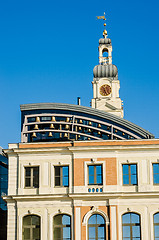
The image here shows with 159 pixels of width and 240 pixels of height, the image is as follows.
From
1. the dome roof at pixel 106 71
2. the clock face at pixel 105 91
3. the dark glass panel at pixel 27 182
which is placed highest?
the dome roof at pixel 106 71

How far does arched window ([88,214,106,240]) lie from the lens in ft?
163

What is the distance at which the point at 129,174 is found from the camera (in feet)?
170

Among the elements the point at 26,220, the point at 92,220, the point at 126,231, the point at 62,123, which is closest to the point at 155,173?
the point at 126,231

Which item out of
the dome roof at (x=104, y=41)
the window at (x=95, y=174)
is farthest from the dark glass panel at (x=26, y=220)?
the dome roof at (x=104, y=41)

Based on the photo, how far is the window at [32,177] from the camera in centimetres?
5194

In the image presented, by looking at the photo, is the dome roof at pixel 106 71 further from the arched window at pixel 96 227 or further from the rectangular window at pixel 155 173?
the arched window at pixel 96 227

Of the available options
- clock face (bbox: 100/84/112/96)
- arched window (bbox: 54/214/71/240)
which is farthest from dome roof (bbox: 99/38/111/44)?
arched window (bbox: 54/214/71/240)

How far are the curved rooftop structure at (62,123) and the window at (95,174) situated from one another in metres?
11.1

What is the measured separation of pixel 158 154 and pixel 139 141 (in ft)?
7.13

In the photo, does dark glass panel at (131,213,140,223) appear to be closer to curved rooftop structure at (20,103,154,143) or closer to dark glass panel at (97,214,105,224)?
dark glass panel at (97,214,105,224)

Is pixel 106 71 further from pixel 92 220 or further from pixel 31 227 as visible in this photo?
pixel 31 227

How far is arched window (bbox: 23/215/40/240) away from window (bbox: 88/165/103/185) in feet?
20.0

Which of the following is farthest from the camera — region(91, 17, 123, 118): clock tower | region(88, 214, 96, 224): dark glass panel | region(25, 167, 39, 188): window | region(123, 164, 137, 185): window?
region(91, 17, 123, 118): clock tower

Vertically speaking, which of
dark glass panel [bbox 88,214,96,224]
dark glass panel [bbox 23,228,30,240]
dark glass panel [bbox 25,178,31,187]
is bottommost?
dark glass panel [bbox 23,228,30,240]
